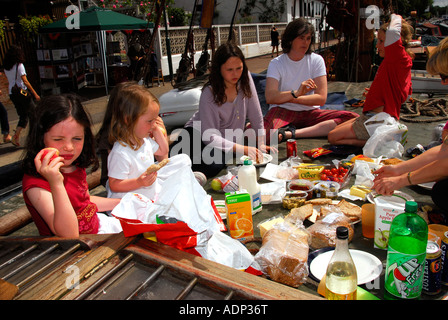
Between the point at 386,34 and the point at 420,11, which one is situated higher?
the point at 420,11

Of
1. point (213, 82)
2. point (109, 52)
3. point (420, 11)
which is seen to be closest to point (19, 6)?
point (109, 52)

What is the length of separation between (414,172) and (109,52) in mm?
13676

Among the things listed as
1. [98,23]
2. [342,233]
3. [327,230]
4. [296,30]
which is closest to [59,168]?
[342,233]

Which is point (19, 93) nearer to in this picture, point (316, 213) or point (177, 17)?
point (316, 213)

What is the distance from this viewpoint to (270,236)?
1.98 metres

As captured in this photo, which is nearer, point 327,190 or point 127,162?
point 127,162

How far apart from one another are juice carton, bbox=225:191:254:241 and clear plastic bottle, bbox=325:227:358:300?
2.48 feet

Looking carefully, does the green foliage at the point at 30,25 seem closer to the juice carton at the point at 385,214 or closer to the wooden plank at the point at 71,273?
the wooden plank at the point at 71,273

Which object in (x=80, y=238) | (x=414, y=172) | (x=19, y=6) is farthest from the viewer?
(x=19, y=6)

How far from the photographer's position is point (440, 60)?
83.8 inches

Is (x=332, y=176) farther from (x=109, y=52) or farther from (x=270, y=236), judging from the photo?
(x=109, y=52)

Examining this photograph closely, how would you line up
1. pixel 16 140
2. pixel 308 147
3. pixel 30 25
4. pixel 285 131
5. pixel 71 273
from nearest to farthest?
pixel 71 273 → pixel 308 147 → pixel 285 131 → pixel 16 140 → pixel 30 25

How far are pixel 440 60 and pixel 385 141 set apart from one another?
1455 mm

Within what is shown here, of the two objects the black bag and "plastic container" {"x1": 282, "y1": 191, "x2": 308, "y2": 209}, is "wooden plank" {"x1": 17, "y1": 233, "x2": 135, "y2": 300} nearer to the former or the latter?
"plastic container" {"x1": 282, "y1": 191, "x2": 308, "y2": 209}
